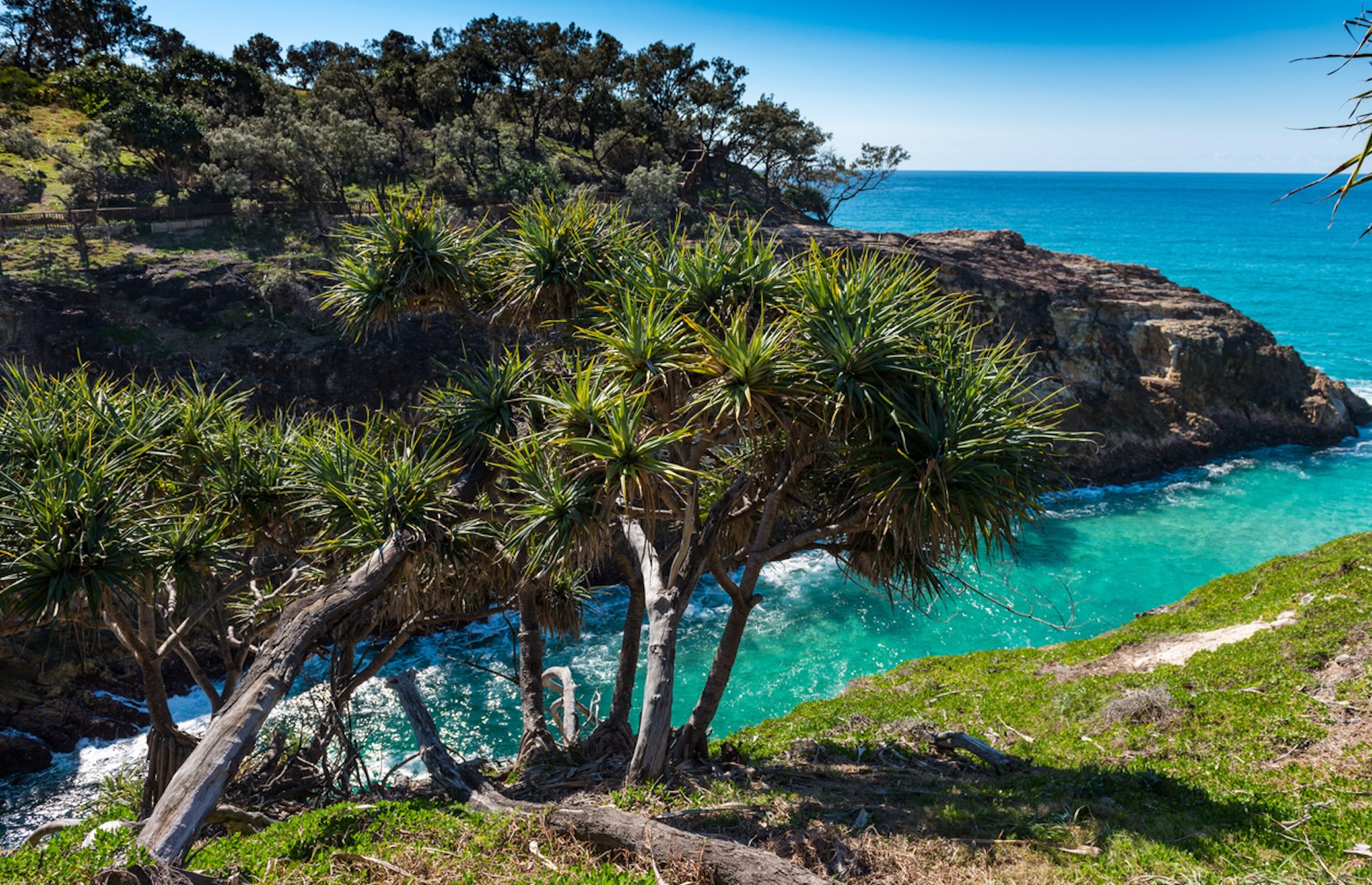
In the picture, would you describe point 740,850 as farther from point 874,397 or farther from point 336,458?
point 336,458

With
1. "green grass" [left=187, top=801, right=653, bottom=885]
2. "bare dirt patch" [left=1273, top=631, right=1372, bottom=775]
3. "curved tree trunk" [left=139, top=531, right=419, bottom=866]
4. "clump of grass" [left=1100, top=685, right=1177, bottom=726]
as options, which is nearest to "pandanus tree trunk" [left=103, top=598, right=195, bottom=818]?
"curved tree trunk" [left=139, top=531, right=419, bottom=866]

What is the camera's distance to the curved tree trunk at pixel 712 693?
847 cm

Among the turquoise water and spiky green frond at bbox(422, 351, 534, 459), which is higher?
spiky green frond at bbox(422, 351, 534, 459)

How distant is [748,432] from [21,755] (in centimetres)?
1838

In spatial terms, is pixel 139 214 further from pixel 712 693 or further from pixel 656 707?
pixel 656 707

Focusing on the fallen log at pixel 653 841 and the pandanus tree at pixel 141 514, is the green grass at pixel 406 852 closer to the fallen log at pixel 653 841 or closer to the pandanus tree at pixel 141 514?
the fallen log at pixel 653 841

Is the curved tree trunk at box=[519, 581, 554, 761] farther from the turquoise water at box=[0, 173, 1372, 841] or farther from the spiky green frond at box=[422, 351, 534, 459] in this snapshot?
the spiky green frond at box=[422, 351, 534, 459]

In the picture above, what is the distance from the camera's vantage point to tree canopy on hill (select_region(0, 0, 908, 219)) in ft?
121

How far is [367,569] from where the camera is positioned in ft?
25.3

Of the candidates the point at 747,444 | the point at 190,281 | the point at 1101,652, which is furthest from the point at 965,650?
the point at 190,281

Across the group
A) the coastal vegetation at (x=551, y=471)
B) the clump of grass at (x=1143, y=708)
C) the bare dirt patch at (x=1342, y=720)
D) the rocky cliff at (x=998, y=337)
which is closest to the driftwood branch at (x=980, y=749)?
the clump of grass at (x=1143, y=708)

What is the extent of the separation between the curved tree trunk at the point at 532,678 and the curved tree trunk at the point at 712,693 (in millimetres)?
1882

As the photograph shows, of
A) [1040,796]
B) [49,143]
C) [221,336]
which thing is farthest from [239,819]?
[49,143]

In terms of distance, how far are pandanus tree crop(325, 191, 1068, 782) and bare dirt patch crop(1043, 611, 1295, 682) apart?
6476 mm
